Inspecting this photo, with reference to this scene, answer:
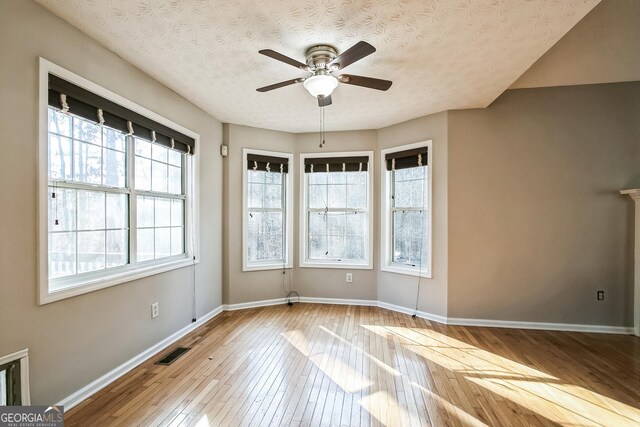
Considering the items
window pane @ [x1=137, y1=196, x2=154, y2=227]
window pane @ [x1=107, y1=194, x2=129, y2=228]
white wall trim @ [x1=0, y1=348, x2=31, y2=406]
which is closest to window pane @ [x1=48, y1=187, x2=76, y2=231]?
→ window pane @ [x1=107, y1=194, x2=129, y2=228]

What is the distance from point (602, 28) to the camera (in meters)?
2.91

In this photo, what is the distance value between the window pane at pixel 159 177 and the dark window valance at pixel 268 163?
4.43 ft

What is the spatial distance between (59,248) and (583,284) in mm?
5085

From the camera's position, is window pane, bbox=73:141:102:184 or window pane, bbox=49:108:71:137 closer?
window pane, bbox=49:108:71:137

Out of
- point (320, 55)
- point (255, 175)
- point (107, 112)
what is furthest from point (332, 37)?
point (255, 175)

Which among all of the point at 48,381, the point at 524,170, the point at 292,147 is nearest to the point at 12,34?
the point at 48,381

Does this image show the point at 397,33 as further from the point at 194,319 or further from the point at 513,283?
the point at 194,319

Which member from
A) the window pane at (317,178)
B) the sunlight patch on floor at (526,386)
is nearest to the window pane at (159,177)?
the window pane at (317,178)

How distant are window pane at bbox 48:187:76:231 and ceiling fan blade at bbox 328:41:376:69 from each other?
211 centimetres

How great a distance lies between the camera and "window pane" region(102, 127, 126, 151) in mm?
2521

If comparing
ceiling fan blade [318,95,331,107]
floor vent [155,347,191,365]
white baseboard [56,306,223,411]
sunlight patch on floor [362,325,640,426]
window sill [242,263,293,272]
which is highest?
ceiling fan blade [318,95,331,107]

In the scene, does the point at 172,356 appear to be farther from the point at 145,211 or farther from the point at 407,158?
the point at 407,158

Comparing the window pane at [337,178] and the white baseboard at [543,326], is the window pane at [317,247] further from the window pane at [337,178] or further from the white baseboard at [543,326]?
the white baseboard at [543,326]

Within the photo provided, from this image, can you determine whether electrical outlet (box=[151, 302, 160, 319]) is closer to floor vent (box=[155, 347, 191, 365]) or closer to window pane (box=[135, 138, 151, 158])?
floor vent (box=[155, 347, 191, 365])
